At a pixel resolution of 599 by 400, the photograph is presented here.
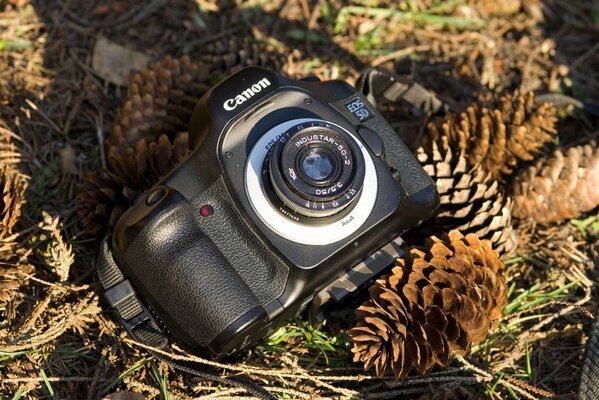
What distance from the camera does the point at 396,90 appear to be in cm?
270

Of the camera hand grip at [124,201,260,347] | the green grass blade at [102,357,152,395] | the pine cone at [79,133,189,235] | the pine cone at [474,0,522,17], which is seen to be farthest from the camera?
the pine cone at [474,0,522,17]

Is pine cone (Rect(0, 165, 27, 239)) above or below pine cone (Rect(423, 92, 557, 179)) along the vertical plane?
above

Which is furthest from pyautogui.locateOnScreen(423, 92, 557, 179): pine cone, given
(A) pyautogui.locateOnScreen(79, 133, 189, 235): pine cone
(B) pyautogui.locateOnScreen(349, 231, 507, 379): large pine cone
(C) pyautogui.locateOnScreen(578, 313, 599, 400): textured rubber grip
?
(A) pyautogui.locateOnScreen(79, 133, 189, 235): pine cone

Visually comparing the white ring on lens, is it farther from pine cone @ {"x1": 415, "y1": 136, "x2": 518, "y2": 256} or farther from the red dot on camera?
pine cone @ {"x1": 415, "y1": 136, "x2": 518, "y2": 256}

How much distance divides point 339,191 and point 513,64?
4.95 feet

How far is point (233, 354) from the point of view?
7.07 feet

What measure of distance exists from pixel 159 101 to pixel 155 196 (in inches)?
23.2

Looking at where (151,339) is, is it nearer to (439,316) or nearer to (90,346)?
(90,346)

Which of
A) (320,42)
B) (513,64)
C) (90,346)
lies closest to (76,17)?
(320,42)

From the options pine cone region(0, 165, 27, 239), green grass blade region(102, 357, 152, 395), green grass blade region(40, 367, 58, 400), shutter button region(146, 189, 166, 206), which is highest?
pine cone region(0, 165, 27, 239)

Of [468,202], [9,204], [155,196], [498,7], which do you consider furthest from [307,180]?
[498,7]

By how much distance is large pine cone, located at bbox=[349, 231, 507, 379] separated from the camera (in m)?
2.10

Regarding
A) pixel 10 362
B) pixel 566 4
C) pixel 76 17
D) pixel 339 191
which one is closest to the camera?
pixel 339 191

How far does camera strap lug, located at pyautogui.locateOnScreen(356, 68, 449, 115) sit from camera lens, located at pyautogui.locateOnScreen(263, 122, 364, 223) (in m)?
0.51
